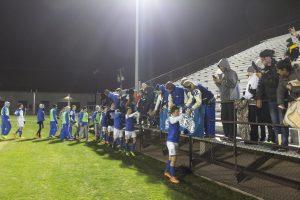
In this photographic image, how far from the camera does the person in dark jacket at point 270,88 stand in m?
7.34

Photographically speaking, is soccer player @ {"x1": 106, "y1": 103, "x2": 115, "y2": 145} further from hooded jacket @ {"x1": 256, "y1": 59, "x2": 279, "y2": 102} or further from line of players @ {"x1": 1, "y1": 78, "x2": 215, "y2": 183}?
hooded jacket @ {"x1": 256, "y1": 59, "x2": 279, "y2": 102}

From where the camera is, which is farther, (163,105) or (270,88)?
(163,105)

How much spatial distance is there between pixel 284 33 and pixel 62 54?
39460mm

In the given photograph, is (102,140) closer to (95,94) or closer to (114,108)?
(114,108)

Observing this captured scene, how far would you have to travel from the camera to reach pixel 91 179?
9555mm

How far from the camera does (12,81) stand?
2238 inches

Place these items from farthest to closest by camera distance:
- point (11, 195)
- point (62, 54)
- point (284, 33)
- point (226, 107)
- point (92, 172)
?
point (62, 54), point (284, 33), point (92, 172), point (226, 107), point (11, 195)

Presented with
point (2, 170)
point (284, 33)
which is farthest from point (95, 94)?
point (2, 170)

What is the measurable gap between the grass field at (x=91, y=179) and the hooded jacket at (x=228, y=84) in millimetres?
2394

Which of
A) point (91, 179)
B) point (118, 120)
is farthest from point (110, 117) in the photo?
point (91, 179)

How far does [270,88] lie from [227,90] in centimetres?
203

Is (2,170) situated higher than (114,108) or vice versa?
(114,108)

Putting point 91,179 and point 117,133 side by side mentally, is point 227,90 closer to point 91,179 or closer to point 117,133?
point 91,179

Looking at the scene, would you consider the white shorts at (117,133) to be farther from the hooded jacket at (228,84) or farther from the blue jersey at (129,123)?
the hooded jacket at (228,84)
